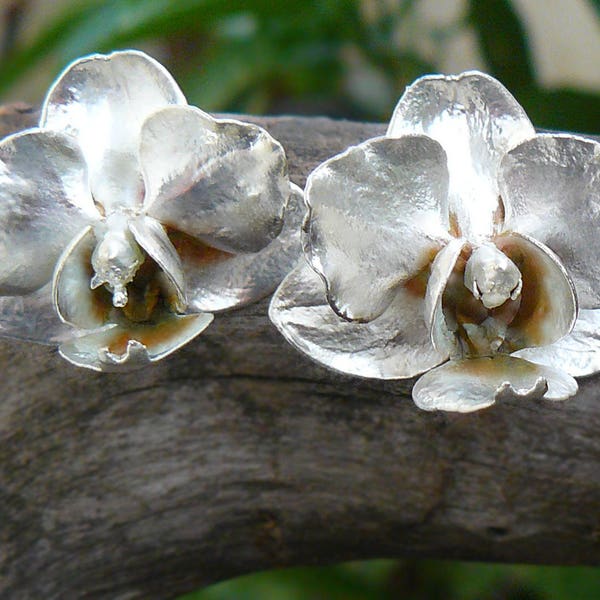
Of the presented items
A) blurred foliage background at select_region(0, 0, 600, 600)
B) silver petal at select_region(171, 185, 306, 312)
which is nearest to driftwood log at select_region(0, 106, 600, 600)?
silver petal at select_region(171, 185, 306, 312)

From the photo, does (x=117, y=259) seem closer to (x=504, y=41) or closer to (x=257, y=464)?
(x=257, y=464)

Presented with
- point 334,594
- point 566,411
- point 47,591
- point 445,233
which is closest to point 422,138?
point 445,233

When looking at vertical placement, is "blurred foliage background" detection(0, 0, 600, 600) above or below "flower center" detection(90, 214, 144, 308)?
above

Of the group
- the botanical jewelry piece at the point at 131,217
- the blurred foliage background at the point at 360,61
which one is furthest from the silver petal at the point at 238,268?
the blurred foliage background at the point at 360,61

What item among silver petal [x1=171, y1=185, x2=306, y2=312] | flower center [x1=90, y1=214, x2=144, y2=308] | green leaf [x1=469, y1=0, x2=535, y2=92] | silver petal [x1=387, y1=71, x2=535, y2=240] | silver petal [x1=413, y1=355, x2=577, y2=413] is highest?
green leaf [x1=469, y1=0, x2=535, y2=92]

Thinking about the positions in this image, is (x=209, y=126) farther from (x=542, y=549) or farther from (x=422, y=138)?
(x=542, y=549)

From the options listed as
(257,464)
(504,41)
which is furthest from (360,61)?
(257,464)

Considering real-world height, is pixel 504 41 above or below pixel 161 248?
above

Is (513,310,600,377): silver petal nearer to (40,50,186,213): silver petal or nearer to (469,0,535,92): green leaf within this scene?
(40,50,186,213): silver petal
